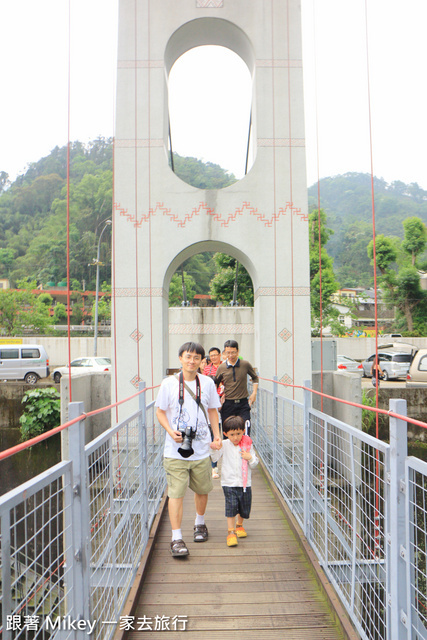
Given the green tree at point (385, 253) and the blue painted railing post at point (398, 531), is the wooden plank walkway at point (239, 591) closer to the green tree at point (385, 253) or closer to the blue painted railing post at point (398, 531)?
the blue painted railing post at point (398, 531)

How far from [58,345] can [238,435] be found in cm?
2315

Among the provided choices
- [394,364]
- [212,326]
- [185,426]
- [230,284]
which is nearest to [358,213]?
[230,284]

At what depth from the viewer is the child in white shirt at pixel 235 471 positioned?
360cm

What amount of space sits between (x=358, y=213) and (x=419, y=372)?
185 ft

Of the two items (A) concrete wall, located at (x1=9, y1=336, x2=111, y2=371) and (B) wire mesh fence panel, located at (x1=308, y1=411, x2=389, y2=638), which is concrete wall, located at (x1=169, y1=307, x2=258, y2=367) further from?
(A) concrete wall, located at (x1=9, y1=336, x2=111, y2=371)

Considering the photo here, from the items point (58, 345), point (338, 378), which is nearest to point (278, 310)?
point (338, 378)

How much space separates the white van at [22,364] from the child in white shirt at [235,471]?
51.3 ft

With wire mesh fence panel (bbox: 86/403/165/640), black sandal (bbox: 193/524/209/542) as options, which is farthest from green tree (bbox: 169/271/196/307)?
black sandal (bbox: 193/524/209/542)

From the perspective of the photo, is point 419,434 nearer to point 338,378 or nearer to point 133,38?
point 338,378

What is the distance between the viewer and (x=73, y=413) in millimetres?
2104

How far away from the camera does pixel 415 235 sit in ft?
103

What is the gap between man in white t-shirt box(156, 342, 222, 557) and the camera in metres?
3.27

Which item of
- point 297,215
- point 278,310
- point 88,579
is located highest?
point 297,215

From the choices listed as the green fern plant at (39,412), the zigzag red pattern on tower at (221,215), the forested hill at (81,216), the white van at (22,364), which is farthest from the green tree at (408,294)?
the zigzag red pattern on tower at (221,215)
